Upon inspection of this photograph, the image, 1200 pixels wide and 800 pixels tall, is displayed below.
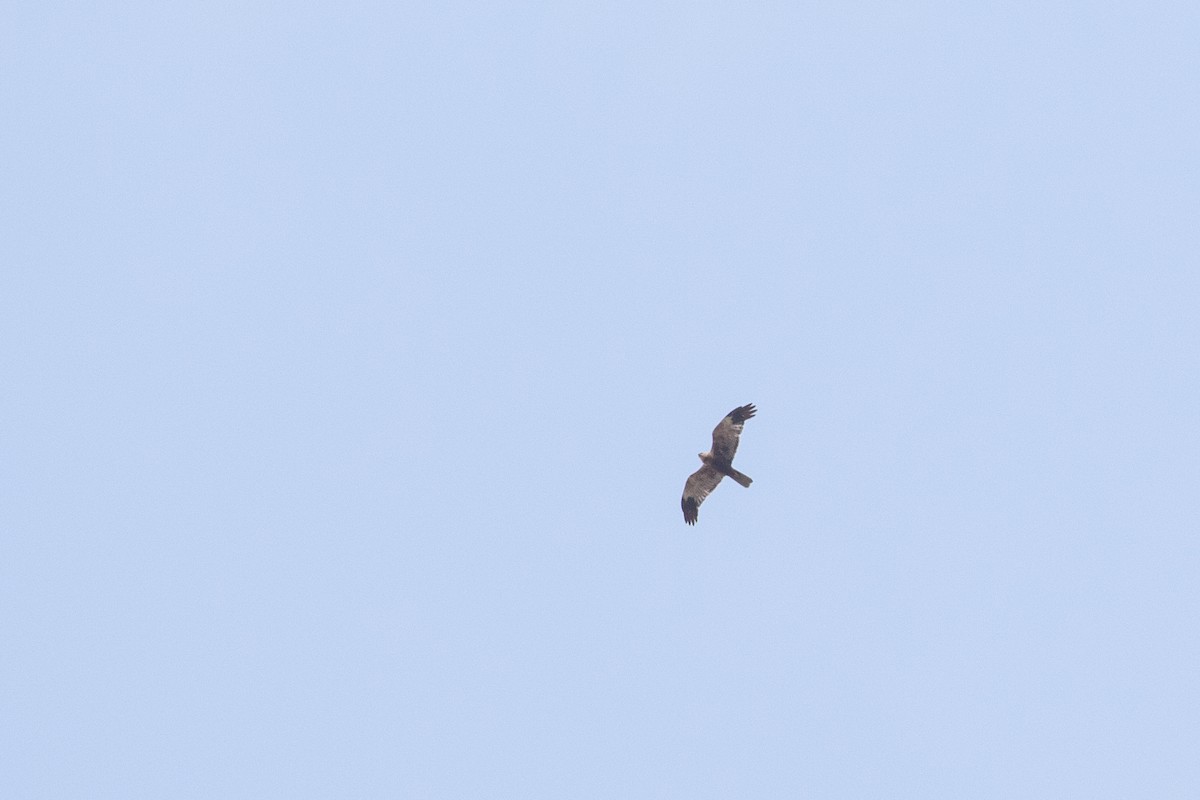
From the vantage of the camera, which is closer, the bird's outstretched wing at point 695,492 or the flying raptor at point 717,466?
the flying raptor at point 717,466

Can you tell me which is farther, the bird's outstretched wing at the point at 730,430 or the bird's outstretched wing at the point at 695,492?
the bird's outstretched wing at the point at 695,492

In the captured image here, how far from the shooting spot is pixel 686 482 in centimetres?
4466

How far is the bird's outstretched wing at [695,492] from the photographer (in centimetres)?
4431

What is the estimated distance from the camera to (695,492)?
44594mm

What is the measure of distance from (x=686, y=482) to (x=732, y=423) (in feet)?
8.36

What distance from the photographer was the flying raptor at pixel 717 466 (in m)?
42.9

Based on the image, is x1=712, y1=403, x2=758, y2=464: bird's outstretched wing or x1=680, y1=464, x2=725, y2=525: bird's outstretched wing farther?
x1=680, y1=464, x2=725, y2=525: bird's outstretched wing

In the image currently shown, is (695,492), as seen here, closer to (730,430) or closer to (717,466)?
(717,466)

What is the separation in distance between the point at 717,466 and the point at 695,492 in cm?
121

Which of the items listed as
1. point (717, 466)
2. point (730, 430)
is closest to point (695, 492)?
point (717, 466)

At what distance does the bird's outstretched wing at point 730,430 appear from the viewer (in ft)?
141

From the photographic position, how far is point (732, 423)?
1690 inches

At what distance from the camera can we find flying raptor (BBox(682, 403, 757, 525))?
141 feet

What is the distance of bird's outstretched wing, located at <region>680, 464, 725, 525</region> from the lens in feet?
145
